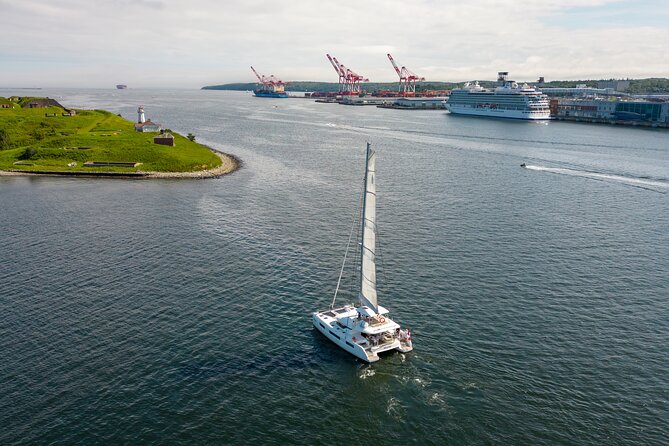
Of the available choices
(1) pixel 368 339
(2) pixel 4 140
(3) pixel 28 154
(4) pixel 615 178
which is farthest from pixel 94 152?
(4) pixel 615 178

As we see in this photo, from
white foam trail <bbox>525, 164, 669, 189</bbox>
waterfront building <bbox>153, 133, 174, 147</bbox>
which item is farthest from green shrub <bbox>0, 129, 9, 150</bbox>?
white foam trail <bbox>525, 164, 669, 189</bbox>

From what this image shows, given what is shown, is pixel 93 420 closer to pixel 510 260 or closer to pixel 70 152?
pixel 510 260

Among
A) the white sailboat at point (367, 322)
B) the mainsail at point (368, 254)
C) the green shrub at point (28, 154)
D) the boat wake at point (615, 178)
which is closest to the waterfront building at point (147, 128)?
the green shrub at point (28, 154)

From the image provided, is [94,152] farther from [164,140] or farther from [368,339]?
[368,339]

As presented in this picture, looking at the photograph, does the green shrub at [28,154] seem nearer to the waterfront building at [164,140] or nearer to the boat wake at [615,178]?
the waterfront building at [164,140]

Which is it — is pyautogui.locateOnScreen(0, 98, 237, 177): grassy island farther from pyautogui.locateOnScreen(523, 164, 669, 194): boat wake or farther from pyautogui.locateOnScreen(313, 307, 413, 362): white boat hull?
pyautogui.locateOnScreen(523, 164, 669, 194): boat wake

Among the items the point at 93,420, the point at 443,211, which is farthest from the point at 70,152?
the point at 93,420
